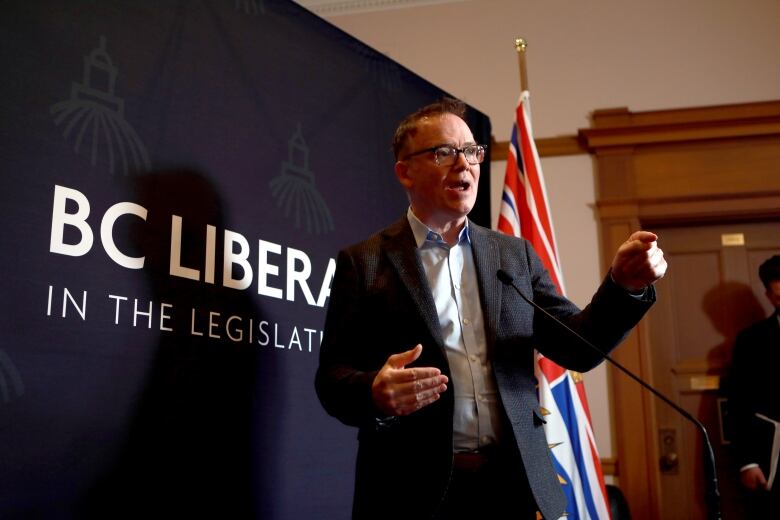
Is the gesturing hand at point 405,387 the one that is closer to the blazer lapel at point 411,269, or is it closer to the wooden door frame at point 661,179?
the blazer lapel at point 411,269

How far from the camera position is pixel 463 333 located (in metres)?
1.63

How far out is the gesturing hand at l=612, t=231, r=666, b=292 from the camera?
1.46m

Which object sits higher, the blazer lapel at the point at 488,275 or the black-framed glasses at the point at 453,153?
the black-framed glasses at the point at 453,153

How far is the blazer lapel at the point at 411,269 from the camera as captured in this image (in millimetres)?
1606

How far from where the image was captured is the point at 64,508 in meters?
1.94

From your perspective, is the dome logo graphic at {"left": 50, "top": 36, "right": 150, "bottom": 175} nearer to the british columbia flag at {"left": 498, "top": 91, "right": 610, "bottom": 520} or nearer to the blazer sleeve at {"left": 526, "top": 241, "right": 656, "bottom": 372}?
the blazer sleeve at {"left": 526, "top": 241, "right": 656, "bottom": 372}

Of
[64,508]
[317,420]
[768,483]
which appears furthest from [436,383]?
[768,483]

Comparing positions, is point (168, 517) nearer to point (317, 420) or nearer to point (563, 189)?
point (317, 420)

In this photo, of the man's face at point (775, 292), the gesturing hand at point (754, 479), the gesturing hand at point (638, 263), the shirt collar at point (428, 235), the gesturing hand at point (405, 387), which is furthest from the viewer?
the man's face at point (775, 292)

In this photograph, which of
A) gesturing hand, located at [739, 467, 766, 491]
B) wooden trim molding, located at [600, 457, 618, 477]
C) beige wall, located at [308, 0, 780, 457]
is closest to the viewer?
gesturing hand, located at [739, 467, 766, 491]

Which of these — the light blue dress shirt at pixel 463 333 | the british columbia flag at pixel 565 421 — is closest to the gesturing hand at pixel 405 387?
the light blue dress shirt at pixel 463 333

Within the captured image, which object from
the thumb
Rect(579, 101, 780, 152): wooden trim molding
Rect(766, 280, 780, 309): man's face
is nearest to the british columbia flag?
Rect(579, 101, 780, 152): wooden trim molding

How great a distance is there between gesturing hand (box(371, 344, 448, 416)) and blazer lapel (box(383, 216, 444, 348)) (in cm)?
22

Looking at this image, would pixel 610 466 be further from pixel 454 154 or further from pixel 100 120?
pixel 100 120
